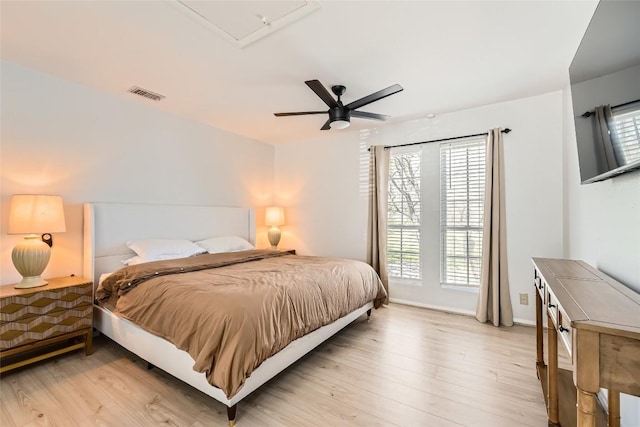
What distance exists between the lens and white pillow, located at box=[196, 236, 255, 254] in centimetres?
359

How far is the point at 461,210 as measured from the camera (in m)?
3.50

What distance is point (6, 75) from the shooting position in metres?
2.38

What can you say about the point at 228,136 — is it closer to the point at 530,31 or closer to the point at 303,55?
the point at 303,55

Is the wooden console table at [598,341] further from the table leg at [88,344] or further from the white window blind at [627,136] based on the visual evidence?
the table leg at [88,344]

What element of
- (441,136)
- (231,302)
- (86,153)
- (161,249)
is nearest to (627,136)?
(231,302)

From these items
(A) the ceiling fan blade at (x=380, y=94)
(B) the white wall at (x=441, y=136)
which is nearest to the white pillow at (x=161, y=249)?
(B) the white wall at (x=441, y=136)

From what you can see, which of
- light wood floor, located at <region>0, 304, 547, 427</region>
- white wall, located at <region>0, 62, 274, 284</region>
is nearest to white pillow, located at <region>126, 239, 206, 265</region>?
white wall, located at <region>0, 62, 274, 284</region>

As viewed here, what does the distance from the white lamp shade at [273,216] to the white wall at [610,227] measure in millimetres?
3656

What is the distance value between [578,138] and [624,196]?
49cm

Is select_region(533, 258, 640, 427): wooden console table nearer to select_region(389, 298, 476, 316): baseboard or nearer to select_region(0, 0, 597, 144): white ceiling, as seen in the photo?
select_region(0, 0, 597, 144): white ceiling

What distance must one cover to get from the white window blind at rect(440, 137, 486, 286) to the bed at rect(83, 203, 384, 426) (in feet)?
3.44

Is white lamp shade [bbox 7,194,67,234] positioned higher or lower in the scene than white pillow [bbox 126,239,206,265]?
Result: higher

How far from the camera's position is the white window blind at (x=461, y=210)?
11.2 feet

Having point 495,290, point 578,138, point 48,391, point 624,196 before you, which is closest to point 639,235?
point 624,196
